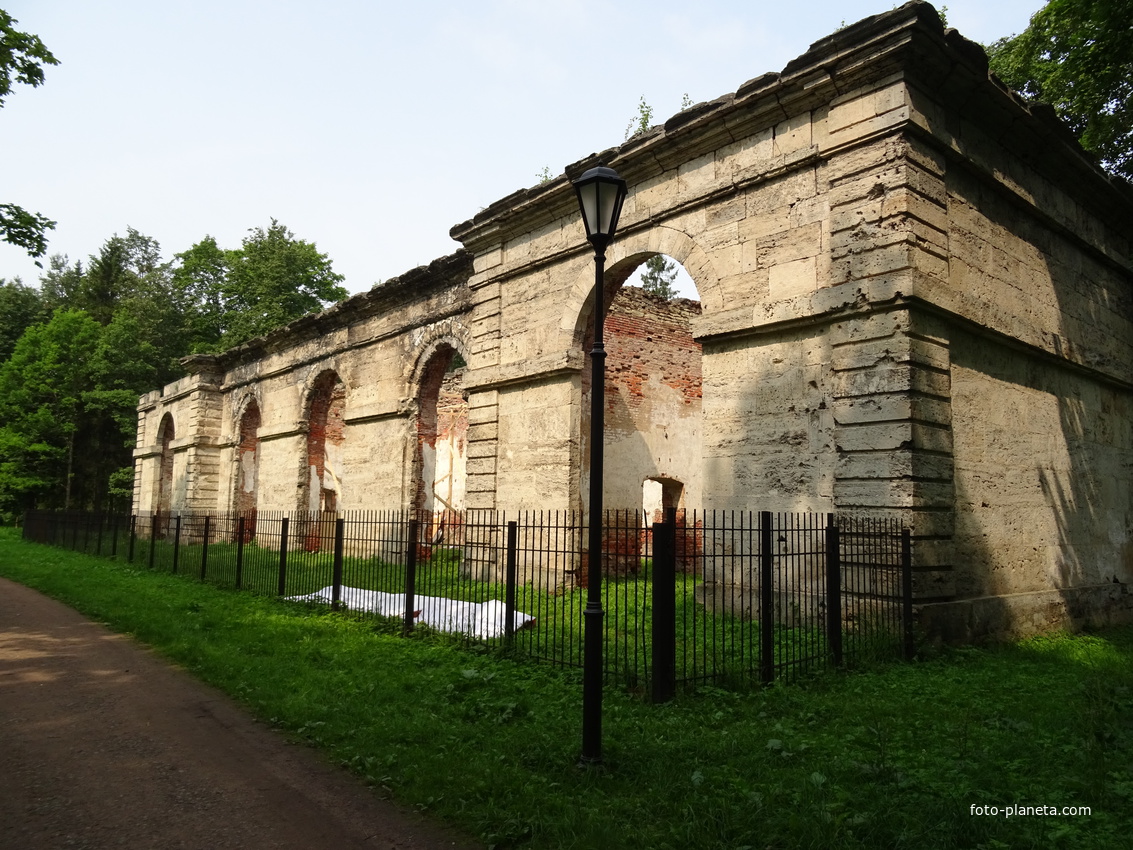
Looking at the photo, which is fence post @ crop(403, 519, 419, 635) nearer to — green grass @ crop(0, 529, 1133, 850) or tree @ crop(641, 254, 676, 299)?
green grass @ crop(0, 529, 1133, 850)

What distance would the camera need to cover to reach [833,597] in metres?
6.92

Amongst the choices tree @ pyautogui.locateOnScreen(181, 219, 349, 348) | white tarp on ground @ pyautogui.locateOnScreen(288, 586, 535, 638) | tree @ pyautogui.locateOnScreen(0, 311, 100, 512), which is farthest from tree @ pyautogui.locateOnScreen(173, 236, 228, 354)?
white tarp on ground @ pyautogui.locateOnScreen(288, 586, 535, 638)

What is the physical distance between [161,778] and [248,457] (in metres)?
20.5

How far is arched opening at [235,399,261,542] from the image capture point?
23344 millimetres

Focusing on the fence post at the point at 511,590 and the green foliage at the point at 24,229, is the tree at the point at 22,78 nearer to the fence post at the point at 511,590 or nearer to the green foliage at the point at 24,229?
the green foliage at the point at 24,229

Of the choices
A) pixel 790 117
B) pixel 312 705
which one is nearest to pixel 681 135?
pixel 790 117

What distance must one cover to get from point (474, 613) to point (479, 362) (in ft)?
19.0

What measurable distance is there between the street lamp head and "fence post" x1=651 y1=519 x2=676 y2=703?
2.22 meters

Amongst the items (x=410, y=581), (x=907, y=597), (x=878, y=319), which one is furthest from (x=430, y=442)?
(x=907, y=597)

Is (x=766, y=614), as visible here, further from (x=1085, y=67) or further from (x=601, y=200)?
(x=1085, y=67)

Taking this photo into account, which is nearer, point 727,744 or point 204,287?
point 727,744

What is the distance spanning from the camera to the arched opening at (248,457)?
2334cm

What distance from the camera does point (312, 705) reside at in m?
5.99

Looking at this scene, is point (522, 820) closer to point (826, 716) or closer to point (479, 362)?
point (826, 716)
